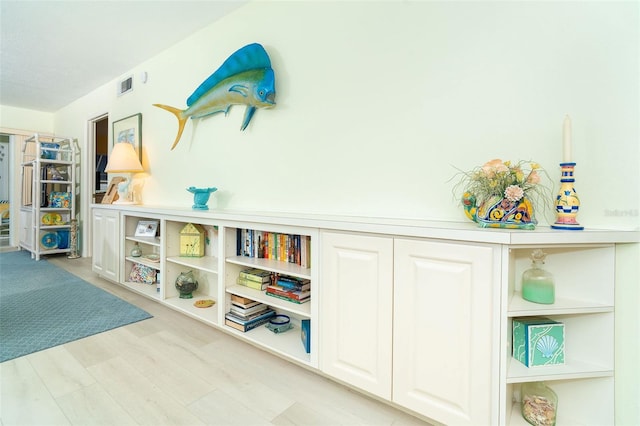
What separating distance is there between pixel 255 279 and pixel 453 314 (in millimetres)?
1206

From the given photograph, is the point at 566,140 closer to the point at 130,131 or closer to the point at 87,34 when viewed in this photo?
the point at 87,34

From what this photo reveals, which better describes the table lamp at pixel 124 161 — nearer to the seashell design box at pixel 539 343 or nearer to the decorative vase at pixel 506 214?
the decorative vase at pixel 506 214

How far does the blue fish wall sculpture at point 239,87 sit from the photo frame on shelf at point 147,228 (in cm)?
105

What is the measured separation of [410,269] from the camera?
121 cm

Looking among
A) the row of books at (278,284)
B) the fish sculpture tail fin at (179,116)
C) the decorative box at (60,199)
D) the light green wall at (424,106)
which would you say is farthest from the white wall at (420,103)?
the decorative box at (60,199)

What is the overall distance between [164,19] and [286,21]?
3.65ft

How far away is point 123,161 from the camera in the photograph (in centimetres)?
307

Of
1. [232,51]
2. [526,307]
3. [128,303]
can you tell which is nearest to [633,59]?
[526,307]

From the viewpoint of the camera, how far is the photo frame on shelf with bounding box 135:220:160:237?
288cm

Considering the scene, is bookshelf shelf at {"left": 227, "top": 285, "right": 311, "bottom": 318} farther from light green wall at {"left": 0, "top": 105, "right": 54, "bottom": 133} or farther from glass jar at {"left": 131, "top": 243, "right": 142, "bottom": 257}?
light green wall at {"left": 0, "top": 105, "right": 54, "bottom": 133}

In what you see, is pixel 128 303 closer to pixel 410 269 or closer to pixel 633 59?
pixel 410 269

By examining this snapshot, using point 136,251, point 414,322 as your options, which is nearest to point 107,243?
point 136,251

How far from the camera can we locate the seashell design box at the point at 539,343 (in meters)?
1.15

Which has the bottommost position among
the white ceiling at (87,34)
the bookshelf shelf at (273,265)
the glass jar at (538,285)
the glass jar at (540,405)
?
the glass jar at (540,405)
